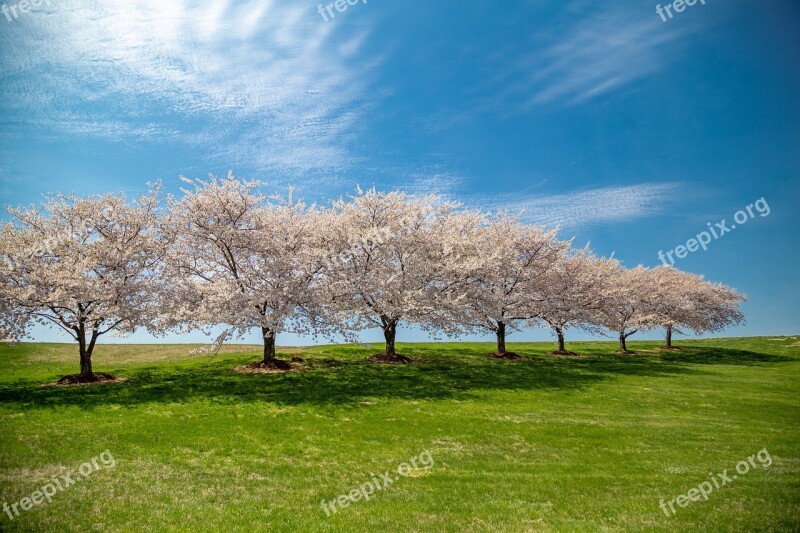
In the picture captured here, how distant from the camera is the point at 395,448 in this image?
1925cm

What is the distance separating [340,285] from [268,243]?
6925mm

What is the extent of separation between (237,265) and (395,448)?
2316 centimetres

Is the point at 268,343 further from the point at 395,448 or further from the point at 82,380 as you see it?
the point at 395,448

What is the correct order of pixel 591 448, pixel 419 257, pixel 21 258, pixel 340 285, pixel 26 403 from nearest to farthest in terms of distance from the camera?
pixel 591 448 → pixel 26 403 → pixel 21 258 → pixel 340 285 → pixel 419 257

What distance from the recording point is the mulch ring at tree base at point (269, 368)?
35.0 metres

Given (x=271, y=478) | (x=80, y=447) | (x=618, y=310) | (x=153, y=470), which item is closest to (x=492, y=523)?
(x=271, y=478)

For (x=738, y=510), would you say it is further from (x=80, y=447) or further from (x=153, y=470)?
(x=80, y=447)

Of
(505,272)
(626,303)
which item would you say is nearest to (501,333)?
(505,272)

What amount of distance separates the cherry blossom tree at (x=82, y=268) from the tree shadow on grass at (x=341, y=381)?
14.8 feet

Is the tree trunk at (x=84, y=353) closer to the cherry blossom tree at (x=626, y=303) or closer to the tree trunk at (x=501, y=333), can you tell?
the tree trunk at (x=501, y=333)

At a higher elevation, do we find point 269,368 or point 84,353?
point 84,353

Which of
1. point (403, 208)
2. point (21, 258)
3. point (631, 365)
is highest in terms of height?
point (403, 208)

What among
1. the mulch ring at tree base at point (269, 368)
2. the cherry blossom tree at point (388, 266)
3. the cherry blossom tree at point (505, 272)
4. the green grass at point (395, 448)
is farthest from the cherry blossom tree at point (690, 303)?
the mulch ring at tree base at point (269, 368)

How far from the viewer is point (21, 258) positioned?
3097cm
